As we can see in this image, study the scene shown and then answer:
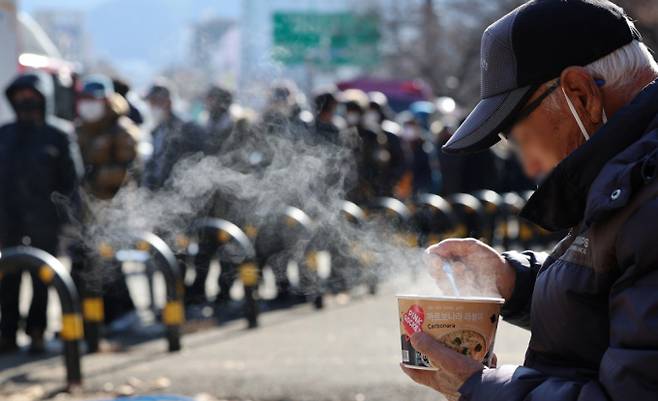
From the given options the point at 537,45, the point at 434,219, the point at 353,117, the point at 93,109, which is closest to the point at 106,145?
the point at 93,109

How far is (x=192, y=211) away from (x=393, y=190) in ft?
13.2

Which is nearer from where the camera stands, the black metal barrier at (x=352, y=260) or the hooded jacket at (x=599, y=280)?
the hooded jacket at (x=599, y=280)

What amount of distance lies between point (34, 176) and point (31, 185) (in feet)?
0.26

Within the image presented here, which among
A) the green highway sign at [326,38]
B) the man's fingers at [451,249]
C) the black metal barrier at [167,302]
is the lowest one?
the black metal barrier at [167,302]

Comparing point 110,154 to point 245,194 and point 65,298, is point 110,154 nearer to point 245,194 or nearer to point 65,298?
point 245,194

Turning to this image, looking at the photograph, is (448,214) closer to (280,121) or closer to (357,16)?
(280,121)

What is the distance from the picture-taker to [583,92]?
7.56 ft

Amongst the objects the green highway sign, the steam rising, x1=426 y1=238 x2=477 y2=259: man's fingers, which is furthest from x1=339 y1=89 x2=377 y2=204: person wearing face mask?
the green highway sign

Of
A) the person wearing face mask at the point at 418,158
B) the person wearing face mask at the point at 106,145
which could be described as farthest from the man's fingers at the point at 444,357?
the person wearing face mask at the point at 418,158

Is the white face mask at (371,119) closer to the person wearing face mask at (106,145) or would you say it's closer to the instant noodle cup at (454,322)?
the person wearing face mask at (106,145)

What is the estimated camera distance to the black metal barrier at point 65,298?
7.41 metres

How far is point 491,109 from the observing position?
2428 millimetres

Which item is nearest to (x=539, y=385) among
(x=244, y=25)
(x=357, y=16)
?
(x=357, y=16)

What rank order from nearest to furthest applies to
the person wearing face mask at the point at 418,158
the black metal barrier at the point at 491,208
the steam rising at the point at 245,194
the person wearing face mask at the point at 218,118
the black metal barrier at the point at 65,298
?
1. the black metal barrier at the point at 65,298
2. the steam rising at the point at 245,194
3. the person wearing face mask at the point at 218,118
4. the black metal barrier at the point at 491,208
5. the person wearing face mask at the point at 418,158
